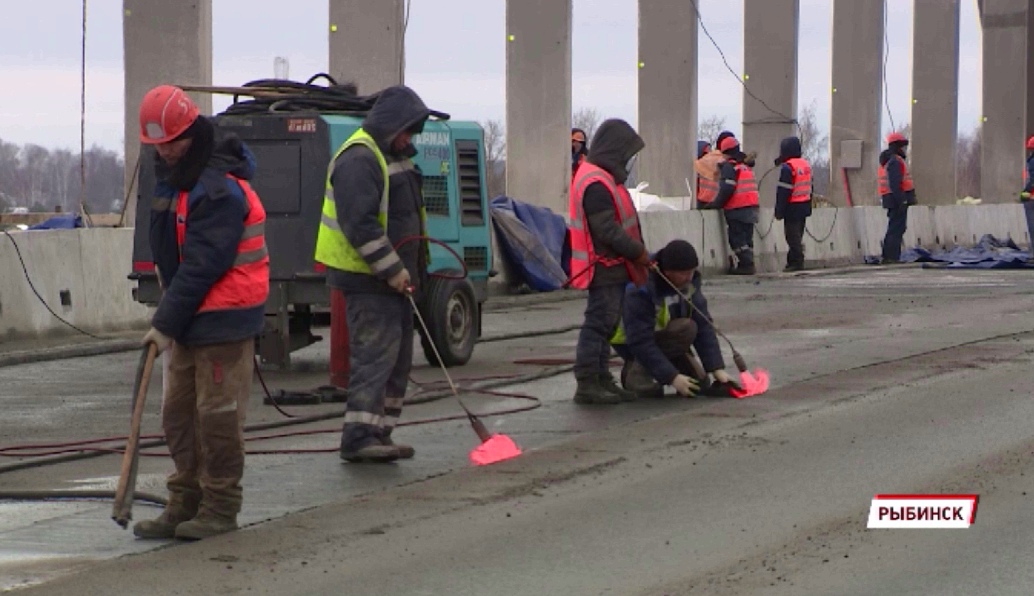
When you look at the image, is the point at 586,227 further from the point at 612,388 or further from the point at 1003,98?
the point at 1003,98

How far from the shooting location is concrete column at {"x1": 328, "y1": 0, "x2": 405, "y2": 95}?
83.5ft

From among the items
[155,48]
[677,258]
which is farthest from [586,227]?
[155,48]

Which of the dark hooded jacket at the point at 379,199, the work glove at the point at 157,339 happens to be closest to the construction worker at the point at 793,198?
the dark hooded jacket at the point at 379,199

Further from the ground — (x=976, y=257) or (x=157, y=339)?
(x=157, y=339)

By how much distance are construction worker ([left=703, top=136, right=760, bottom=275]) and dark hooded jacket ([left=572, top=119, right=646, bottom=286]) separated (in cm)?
1663

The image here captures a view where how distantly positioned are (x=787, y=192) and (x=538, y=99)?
419 cm

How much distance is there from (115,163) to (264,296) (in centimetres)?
5051

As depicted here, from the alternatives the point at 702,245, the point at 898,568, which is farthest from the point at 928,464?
the point at 702,245

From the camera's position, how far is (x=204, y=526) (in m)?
8.59

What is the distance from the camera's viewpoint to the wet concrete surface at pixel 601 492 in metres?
7.80

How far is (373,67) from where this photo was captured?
25.5 m

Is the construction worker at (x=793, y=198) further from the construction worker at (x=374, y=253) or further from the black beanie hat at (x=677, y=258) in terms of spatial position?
the construction worker at (x=374, y=253)

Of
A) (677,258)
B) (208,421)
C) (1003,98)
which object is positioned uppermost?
(1003,98)

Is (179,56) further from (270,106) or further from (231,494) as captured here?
(231,494)
